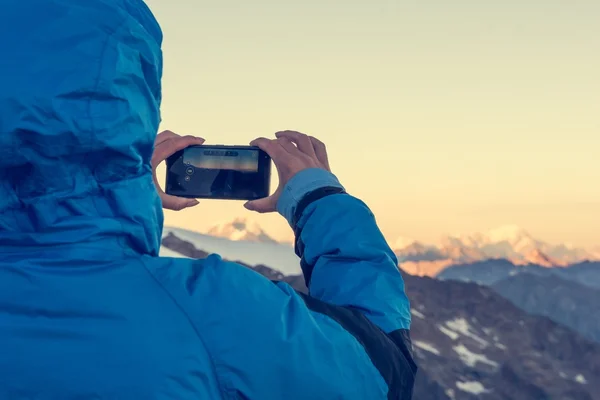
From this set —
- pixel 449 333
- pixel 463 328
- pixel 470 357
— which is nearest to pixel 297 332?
pixel 470 357

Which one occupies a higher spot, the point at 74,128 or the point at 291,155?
the point at 74,128

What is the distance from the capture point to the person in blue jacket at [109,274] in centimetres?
167

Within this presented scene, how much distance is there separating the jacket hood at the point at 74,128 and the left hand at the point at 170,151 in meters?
0.81

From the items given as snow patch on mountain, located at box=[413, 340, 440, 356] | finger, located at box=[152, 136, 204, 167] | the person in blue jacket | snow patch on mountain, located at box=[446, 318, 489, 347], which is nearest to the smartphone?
finger, located at box=[152, 136, 204, 167]

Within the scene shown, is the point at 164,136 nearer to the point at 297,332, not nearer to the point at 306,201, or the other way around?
the point at 306,201

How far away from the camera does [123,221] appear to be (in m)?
1.78

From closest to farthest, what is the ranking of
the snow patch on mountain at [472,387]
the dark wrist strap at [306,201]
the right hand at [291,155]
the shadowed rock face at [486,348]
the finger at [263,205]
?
1. the dark wrist strap at [306,201]
2. the right hand at [291,155]
3. the finger at [263,205]
4. the shadowed rock face at [486,348]
5. the snow patch on mountain at [472,387]

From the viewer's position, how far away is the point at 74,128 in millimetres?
1690

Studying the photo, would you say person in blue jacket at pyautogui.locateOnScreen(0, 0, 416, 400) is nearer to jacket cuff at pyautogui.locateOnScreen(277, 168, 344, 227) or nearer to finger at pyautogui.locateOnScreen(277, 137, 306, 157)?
jacket cuff at pyautogui.locateOnScreen(277, 168, 344, 227)

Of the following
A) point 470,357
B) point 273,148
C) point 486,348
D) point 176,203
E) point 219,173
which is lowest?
point 470,357

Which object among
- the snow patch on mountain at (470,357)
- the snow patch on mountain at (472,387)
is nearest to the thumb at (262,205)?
the snow patch on mountain at (472,387)

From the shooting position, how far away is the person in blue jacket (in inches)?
65.6

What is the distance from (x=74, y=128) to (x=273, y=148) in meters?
0.96

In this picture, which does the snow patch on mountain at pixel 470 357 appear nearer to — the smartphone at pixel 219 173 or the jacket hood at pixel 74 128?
the smartphone at pixel 219 173
